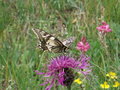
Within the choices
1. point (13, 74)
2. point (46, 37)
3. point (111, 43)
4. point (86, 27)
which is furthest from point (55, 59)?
point (86, 27)

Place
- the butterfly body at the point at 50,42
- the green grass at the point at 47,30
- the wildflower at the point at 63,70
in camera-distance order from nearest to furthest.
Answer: the wildflower at the point at 63,70 < the butterfly body at the point at 50,42 < the green grass at the point at 47,30

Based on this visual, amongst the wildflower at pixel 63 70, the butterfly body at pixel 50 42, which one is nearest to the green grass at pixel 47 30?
the butterfly body at pixel 50 42

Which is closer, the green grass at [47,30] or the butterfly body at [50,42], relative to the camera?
the butterfly body at [50,42]

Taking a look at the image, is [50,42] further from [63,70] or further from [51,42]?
[63,70]

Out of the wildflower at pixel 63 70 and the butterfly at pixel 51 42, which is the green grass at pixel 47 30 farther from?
the wildflower at pixel 63 70

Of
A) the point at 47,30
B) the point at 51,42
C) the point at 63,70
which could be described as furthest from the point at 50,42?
the point at 47,30

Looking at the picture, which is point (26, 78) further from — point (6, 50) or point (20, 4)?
point (20, 4)

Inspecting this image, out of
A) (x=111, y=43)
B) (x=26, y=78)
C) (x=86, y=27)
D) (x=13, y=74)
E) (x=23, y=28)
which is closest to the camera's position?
(x=26, y=78)

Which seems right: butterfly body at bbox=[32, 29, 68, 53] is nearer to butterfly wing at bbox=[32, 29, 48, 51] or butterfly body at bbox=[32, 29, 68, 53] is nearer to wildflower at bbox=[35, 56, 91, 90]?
butterfly wing at bbox=[32, 29, 48, 51]
